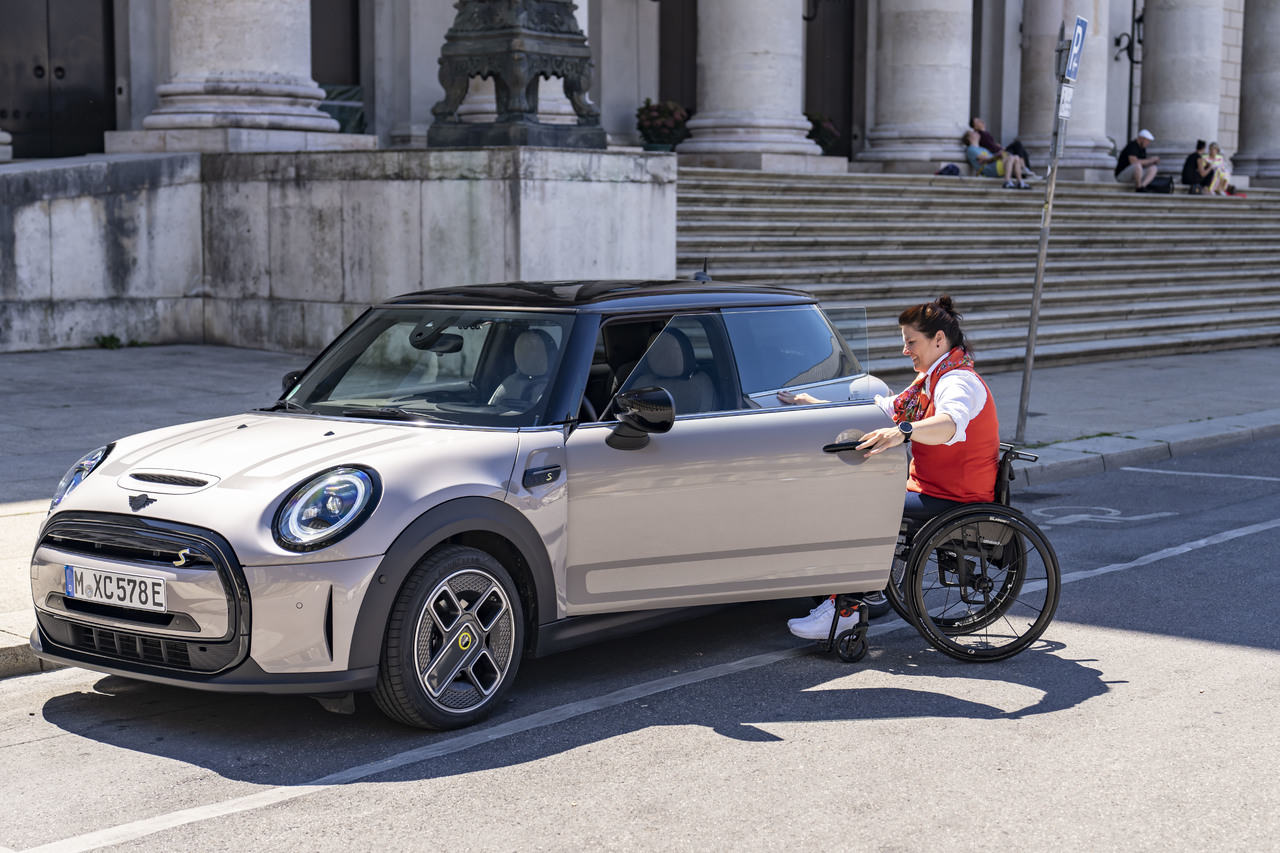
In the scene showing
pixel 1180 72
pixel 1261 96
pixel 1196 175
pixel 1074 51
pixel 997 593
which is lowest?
pixel 997 593

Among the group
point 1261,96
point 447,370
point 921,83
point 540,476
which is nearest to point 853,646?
point 540,476

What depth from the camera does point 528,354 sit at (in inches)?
228

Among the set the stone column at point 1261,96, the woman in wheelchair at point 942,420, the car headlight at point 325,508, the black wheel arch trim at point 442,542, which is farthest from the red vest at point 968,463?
the stone column at point 1261,96

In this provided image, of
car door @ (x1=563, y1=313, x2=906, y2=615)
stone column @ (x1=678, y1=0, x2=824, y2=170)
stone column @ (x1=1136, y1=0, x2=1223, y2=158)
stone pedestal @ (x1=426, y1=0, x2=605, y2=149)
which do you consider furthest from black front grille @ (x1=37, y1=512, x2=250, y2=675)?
stone column @ (x1=1136, y1=0, x2=1223, y2=158)

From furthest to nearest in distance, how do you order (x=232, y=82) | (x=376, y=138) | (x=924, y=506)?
(x=376, y=138) < (x=232, y=82) < (x=924, y=506)

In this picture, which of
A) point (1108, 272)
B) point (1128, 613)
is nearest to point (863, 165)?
point (1108, 272)

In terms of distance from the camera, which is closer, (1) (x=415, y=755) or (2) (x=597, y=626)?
(1) (x=415, y=755)

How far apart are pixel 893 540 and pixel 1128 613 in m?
→ 1.64

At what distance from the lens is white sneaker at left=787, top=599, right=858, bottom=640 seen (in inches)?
250

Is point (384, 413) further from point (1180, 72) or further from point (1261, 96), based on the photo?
point (1261, 96)

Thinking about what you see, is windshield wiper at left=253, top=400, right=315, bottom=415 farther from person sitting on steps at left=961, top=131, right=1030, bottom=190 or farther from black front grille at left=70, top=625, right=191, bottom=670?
person sitting on steps at left=961, top=131, right=1030, bottom=190

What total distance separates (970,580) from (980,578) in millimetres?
41

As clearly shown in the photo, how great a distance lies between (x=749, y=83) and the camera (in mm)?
23625

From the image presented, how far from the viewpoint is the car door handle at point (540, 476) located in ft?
17.6
